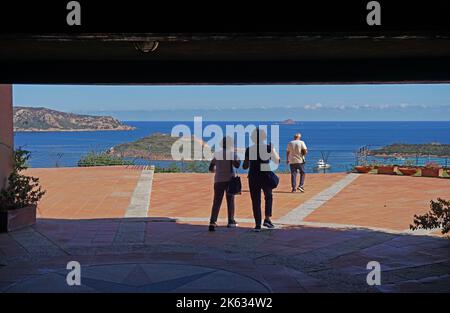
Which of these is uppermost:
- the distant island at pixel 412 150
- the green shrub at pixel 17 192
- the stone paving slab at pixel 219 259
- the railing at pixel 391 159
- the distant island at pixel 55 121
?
the distant island at pixel 55 121

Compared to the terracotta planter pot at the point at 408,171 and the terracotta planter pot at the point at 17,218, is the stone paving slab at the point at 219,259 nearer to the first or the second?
the terracotta planter pot at the point at 17,218

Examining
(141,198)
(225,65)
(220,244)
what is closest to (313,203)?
(141,198)

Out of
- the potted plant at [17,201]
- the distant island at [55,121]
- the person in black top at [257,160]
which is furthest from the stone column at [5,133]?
the distant island at [55,121]

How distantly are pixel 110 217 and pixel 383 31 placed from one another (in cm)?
853

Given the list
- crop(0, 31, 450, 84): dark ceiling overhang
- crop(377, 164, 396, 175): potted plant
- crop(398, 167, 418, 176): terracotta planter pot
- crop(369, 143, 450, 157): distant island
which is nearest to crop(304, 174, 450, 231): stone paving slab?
crop(398, 167, 418, 176): terracotta planter pot

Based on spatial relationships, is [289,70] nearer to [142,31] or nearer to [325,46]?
[325,46]

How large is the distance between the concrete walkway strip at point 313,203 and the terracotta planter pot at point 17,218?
474 centimetres

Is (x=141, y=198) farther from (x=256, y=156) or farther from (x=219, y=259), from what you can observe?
(x=219, y=259)

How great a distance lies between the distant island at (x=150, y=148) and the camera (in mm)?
26998

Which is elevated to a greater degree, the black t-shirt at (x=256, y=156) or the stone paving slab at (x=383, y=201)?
the black t-shirt at (x=256, y=156)

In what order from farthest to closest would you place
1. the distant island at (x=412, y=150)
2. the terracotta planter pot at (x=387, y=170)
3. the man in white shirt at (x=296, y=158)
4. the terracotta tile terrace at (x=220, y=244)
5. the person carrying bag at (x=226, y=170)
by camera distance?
the distant island at (x=412, y=150) < the terracotta planter pot at (x=387, y=170) < the man in white shirt at (x=296, y=158) < the person carrying bag at (x=226, y=170) < the terracotta tile terrace at (x=220, y=244)

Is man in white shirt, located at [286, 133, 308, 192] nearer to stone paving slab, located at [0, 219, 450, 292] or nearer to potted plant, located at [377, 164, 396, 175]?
stone paving slab, located at [0, 219, 450, 292]

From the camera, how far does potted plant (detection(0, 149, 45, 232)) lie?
10.0 metres

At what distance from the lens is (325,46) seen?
6.56m
